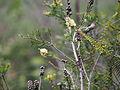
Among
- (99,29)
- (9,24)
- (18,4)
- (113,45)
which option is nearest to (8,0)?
(9,24)

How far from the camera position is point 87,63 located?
5.61 feet

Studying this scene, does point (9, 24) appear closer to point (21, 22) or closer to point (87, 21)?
point (21, 22)

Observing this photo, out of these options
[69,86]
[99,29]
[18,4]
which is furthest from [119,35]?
[18,4]

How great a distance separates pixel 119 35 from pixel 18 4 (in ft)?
15.3

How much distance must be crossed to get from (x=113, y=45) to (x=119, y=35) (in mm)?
65

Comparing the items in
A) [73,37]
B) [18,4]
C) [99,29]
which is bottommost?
[73,37]

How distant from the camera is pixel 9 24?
784cm

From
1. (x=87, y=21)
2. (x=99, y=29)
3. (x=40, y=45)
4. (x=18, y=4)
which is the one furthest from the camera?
(x=18, y=4)

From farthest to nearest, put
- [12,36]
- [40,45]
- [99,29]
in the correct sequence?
[12,36]
[99,29]
[40,45]

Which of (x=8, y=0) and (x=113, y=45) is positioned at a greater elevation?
(x=8, y=0)

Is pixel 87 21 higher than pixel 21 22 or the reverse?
the reverse

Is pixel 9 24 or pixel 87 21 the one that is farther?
pixel 9 24

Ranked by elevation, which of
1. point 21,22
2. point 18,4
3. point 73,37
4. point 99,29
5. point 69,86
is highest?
point 21,22

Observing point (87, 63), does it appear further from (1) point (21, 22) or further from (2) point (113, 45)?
(1) point (21, 22)
